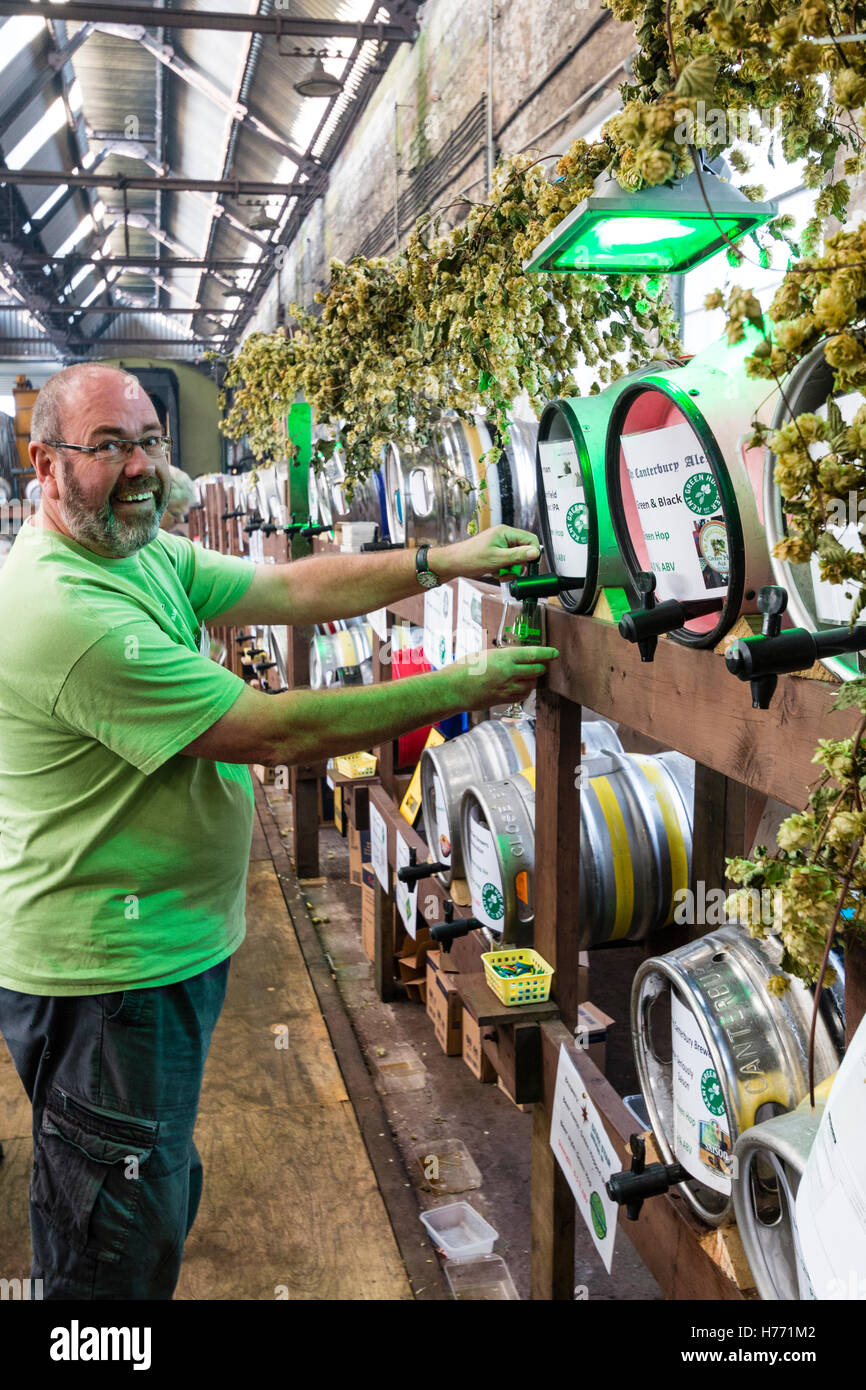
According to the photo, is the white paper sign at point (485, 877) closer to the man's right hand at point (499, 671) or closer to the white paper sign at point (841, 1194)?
the man's right hand at point (499, 671)

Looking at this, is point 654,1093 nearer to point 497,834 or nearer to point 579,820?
point 579,820

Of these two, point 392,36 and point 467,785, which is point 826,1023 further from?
point 392,36

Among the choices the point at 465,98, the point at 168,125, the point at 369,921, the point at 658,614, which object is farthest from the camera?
the point at 168,125

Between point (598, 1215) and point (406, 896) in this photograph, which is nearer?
point (598, 1215)

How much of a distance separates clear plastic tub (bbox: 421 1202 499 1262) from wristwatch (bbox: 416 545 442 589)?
1.58 m

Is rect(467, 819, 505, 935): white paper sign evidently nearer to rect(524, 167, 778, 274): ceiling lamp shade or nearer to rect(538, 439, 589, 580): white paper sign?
A: rect(538, 439, 589, 580): white paper sign

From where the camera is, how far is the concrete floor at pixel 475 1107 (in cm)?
260

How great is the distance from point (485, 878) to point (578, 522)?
2.75ft

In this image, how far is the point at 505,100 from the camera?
5020 millimetres

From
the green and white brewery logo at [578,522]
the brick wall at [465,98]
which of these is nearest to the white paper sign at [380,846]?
the green and white brewery logo at [578,522]

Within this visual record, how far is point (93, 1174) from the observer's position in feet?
5.92

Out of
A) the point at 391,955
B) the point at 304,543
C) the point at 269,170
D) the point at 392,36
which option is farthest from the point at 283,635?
the point at 269,170

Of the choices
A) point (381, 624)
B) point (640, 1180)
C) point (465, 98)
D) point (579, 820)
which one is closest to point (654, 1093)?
point (640, 1180)
